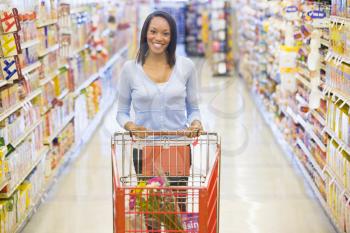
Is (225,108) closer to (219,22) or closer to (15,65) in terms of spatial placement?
(219,22)

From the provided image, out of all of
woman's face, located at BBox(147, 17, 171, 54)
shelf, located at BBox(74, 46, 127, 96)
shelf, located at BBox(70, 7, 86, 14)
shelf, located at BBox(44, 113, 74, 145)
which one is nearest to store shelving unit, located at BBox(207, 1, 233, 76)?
shelf, located at BBox(74, 46, 127, 96)

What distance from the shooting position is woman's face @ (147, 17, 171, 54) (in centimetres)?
357

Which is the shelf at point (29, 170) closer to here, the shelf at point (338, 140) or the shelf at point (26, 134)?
the shelf at point (26, 134)

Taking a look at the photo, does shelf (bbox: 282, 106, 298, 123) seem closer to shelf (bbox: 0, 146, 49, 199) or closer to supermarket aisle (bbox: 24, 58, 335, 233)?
supermarket aisle (bbox: 24, 58, 335, 233)

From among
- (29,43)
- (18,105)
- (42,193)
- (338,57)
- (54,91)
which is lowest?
(42,193)

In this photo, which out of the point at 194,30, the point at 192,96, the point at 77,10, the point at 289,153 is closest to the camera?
the point at 192,96

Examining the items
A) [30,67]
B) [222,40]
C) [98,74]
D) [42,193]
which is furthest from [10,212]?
[222,40]

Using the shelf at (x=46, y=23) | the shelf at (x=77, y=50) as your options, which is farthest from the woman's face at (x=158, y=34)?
the shelf at (x=77, y=50)

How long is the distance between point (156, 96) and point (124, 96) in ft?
0.75

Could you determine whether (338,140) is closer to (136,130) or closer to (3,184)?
(136,130)

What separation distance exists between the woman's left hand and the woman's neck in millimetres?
400

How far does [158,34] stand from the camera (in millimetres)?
3570

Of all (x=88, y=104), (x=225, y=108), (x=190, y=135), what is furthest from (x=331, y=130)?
(x=225, y=108)

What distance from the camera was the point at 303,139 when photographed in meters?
6.50
